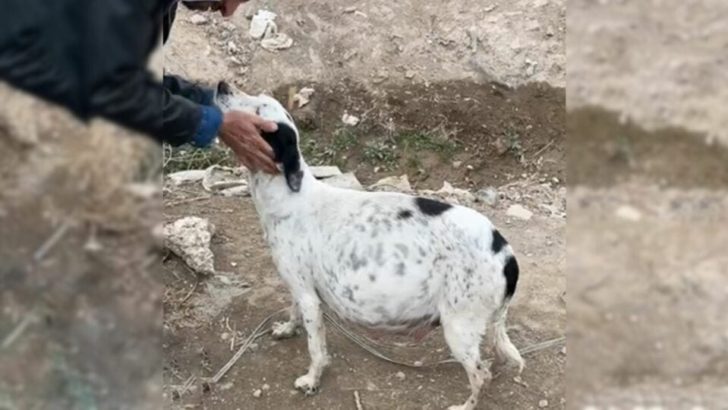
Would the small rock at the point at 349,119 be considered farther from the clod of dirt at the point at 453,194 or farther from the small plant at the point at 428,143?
the clod of dirt at the point at 453,194

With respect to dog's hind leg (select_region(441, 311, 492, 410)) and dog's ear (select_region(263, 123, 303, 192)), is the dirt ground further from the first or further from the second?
dog's ear (select_region(263, 123, 303, 192))

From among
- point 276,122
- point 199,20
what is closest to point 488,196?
point 276,122

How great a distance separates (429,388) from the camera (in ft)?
13.7

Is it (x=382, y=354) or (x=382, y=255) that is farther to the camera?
(x=382, y=354)

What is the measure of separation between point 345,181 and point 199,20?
2.22m

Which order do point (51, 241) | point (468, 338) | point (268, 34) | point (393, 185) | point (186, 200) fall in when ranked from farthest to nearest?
point (268, 34) < point (393, 185) < point (186, 200) < point (468, 338) < point (51, 241)

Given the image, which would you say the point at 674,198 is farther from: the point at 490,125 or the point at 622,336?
the point at 622,336

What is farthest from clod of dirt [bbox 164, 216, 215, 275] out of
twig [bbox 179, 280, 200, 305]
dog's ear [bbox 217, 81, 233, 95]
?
dog's ear [bbox 217, 81, 233, 95]

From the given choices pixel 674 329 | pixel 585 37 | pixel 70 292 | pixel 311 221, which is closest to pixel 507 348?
pixel 674 329

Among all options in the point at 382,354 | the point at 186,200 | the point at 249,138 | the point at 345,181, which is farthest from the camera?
the point at 345,181

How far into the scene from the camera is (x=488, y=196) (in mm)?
6027

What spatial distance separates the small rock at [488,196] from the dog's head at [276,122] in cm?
231

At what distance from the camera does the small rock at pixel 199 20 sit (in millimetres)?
7305

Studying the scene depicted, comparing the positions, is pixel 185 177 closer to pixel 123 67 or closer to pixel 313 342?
pixel 313 342
